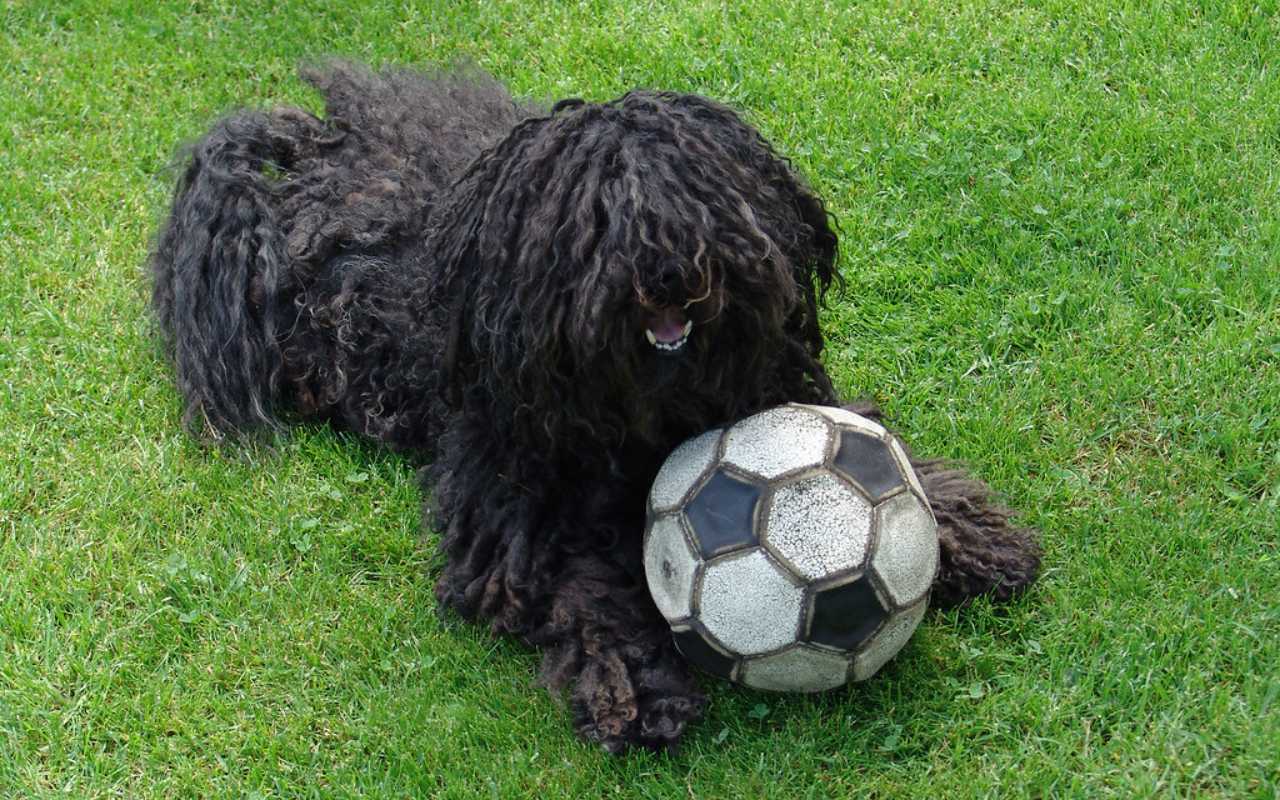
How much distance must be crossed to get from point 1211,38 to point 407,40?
3365mm

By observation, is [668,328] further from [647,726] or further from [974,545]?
[974,545]

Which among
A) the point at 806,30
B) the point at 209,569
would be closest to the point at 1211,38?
the point at 806,30

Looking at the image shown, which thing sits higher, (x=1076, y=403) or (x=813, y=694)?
(x=1076, y=403)

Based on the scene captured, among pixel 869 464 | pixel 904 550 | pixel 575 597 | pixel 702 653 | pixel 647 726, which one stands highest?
pixel 869 464

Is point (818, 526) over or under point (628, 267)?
under

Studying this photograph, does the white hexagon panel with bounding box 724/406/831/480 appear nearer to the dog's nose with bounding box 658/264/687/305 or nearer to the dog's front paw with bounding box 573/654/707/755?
the dog's nose with bounding box 658/264/687/305

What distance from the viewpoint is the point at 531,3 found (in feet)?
20.9

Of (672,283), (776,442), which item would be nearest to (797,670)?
(776,442)

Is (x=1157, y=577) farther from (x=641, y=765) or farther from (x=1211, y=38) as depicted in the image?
(x=1211, y=38)

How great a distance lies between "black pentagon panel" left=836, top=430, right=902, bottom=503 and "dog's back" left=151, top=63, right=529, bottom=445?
5.27 ft

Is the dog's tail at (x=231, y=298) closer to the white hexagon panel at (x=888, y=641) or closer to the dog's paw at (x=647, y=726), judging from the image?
the dog's paw at (x=647, y=726)

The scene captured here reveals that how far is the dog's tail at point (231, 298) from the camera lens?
Result: 4.58m

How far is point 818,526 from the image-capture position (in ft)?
10.3

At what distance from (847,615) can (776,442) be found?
0.43m
